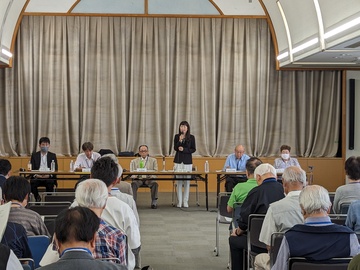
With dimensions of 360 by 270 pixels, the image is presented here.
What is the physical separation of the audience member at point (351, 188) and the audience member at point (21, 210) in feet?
9.71

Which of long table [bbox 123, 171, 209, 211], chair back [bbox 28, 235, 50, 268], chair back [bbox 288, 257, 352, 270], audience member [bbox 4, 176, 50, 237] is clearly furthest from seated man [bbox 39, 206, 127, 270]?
long table [bbox 123, 171, 209, 211]

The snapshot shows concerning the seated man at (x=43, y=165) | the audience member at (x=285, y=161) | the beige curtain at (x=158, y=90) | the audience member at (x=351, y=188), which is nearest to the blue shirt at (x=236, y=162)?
the audience member at (x=285, y=161)

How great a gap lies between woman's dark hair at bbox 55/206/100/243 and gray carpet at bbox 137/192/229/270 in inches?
175

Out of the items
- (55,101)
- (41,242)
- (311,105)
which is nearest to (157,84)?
(55,101)

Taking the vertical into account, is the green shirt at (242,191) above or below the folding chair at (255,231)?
above

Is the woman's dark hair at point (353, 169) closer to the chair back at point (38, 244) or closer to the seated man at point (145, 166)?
the chair back at point (38, 244)

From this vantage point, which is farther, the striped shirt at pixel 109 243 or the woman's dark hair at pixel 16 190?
the woman's dark hair at pixel 16 190

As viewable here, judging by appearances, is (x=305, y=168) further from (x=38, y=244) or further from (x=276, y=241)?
(x=38, y=244)

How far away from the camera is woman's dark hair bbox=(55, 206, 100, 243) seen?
8.87 feet

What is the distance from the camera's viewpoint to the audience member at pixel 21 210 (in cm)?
473

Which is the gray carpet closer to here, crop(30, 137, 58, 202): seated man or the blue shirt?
the blue shirt

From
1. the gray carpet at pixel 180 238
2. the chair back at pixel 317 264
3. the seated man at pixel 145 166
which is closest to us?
the chair back at pixel 317 264

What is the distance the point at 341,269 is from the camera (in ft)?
12.0

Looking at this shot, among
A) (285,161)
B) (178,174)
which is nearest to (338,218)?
(178,174)
